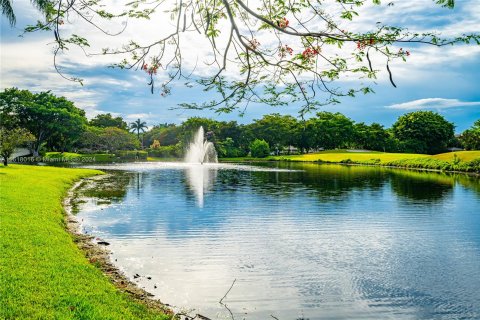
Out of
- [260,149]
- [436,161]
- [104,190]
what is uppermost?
[260,149]

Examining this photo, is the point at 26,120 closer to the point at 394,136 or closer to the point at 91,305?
the point at 91,305

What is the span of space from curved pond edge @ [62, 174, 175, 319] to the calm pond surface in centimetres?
38

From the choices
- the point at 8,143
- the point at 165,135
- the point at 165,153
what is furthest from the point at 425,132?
the point at 8,143

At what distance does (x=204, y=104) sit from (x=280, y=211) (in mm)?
16853

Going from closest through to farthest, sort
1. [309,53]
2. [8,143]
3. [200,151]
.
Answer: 1. [309,53]
2. [8,143]
3. [200,151]

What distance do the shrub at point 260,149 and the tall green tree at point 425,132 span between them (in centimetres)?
3801

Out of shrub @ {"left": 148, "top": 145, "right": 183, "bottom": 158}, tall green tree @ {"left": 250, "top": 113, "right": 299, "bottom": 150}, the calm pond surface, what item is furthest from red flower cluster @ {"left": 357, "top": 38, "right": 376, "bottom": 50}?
tall green tree @ {"left": 250, "top": 113, "right": 299, "bottom": 150}

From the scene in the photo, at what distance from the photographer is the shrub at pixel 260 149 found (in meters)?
110

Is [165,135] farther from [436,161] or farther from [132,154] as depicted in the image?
[436,161]

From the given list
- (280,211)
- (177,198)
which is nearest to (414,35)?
(280,211)

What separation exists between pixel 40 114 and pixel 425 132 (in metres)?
98.3

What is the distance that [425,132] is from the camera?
114562mm

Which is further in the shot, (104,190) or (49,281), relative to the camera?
(104,190)

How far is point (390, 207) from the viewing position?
25.2 m
